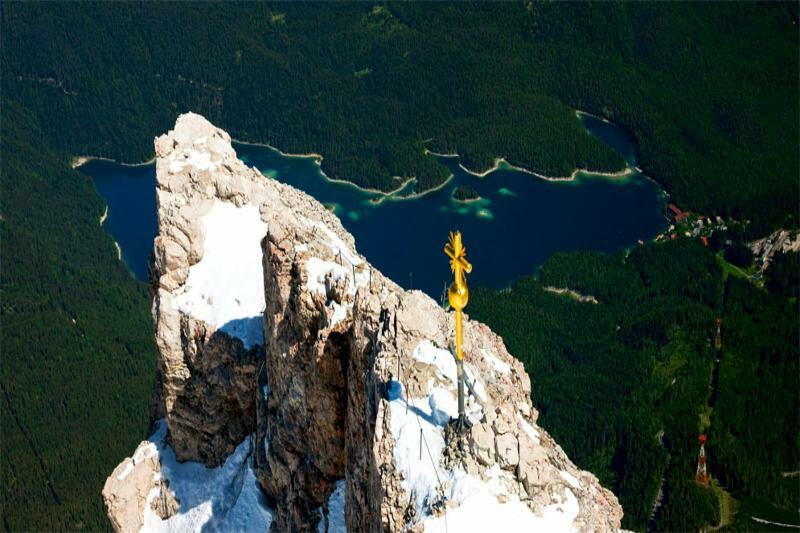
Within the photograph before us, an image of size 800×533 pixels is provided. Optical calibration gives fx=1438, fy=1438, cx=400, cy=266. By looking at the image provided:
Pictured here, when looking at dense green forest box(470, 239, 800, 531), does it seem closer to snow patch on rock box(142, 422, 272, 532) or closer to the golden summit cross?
snow patch on rock box(142, 422, 272, 532)

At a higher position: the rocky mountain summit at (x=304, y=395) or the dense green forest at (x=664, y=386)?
the dense green forest at (x=664, y=386)

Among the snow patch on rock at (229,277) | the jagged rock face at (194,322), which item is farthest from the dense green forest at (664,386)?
the snow patch on rock at (229,277)

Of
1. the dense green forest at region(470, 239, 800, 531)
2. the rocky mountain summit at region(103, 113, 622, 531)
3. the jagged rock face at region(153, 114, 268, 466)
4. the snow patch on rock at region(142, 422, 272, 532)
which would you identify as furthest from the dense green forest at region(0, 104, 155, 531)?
the rocky mountain summit at region(103, 113, 622, 531)

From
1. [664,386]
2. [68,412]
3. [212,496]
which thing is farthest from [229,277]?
[664,386]

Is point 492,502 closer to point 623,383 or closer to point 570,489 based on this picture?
point 570,489

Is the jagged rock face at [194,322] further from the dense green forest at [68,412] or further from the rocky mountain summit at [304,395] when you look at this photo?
the dense green forest at [68,412]

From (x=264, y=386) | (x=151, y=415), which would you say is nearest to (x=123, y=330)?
(x=151, y=415)

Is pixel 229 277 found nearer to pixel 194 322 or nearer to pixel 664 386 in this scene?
pixel 194 322
